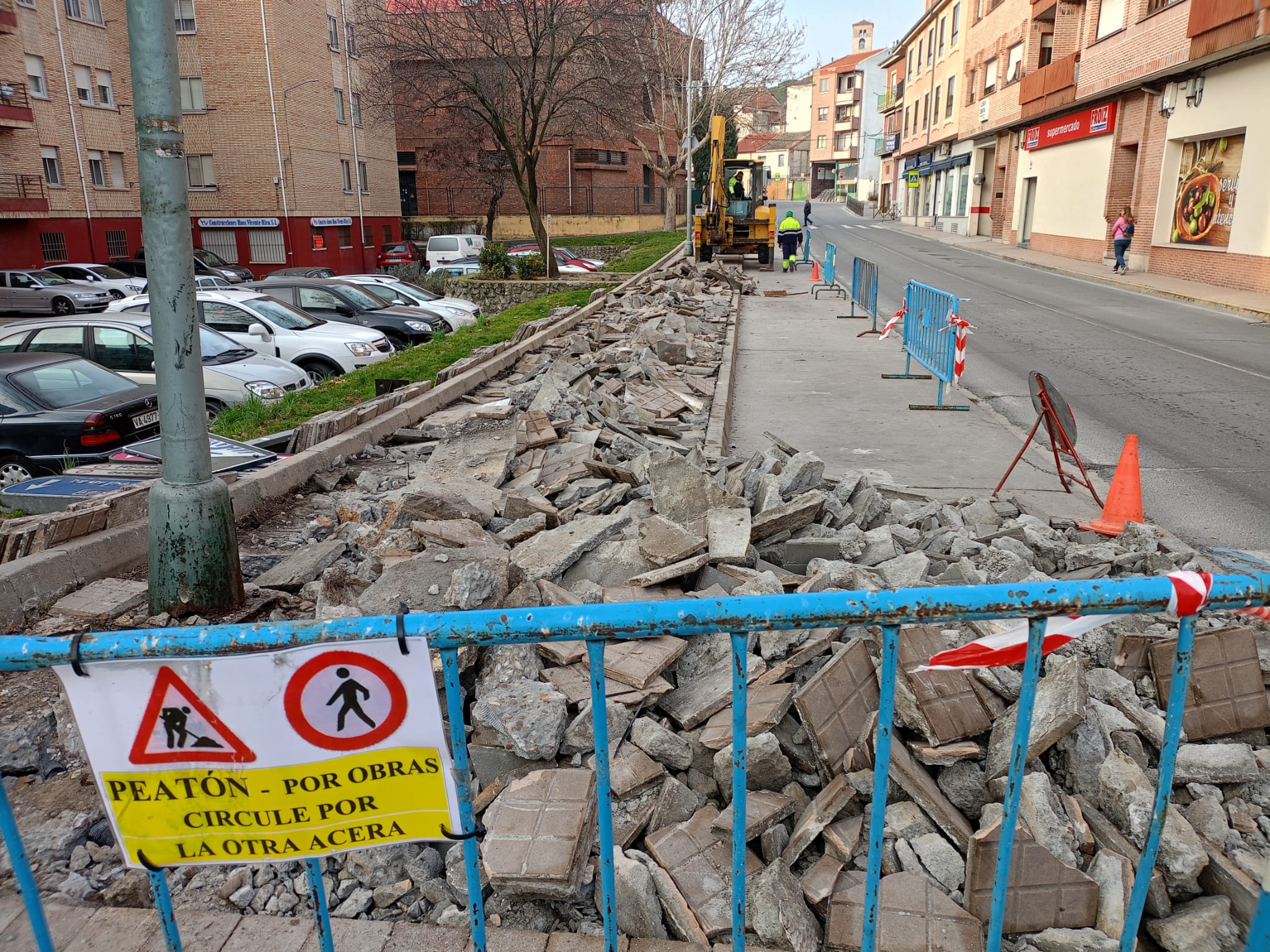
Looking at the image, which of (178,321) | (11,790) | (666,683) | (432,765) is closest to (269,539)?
(178,321)

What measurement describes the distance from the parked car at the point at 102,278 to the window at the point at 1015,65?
3754cm

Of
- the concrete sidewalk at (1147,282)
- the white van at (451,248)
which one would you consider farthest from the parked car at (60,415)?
the white van at (451,248)

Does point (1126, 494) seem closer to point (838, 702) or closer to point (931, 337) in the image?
point (838, 702)

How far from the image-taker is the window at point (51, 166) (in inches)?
1366

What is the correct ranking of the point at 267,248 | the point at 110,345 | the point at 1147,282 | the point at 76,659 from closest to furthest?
the point at 76,659
the point at 110,345
the point at 1147,282
the point at 267,248

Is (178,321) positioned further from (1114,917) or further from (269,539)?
(1114,917)

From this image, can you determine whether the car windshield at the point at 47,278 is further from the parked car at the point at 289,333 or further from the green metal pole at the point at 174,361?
the green metal pole at the point at 174,361

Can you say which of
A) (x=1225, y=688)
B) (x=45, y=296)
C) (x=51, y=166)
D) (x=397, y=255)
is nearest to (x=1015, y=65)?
(x=397, y=255)

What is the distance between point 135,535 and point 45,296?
28800 millimetres

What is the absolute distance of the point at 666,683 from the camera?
12.9 ft

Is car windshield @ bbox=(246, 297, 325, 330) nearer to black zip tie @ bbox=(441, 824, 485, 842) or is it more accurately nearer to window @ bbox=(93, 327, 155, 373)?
window @ bbox=(93, 327, 155, 373)

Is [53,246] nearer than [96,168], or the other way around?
[53,246]

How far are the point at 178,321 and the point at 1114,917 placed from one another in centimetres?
461

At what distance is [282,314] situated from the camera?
48.5 feet
